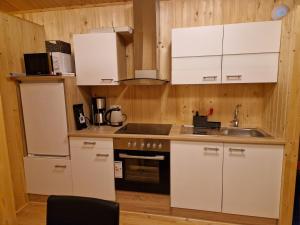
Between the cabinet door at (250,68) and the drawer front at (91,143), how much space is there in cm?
136

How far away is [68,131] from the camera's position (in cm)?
218

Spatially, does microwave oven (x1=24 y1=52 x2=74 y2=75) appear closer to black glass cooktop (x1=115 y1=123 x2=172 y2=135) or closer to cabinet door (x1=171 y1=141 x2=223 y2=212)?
black glass cooktop (x1=115 y1=123 x2=172 y2=135)

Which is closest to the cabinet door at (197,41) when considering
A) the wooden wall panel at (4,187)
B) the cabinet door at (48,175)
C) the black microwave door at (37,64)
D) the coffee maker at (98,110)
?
the coffee maker at (98,110)

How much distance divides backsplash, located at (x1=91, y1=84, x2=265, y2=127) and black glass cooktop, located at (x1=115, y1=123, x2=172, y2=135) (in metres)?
0.09

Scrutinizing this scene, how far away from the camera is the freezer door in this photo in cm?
213

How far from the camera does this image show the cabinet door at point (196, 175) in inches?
75.1

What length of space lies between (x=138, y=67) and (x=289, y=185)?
6.10ft

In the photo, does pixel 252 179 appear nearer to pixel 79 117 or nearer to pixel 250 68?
pixel 250 68

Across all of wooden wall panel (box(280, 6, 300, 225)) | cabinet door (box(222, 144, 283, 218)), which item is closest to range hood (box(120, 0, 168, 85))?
cabinet door (box(222, 144, 283, 218))

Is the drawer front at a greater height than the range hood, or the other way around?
the range hood

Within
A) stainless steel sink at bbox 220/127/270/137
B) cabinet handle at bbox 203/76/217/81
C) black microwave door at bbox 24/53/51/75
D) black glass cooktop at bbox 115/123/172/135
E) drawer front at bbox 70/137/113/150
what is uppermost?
black microwave door at bbox 24/53/51/75

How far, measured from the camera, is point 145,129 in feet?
7.73

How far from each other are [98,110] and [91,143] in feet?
1.70

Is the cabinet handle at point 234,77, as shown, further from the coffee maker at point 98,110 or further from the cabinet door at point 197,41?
the coffee maker at point 98,110
